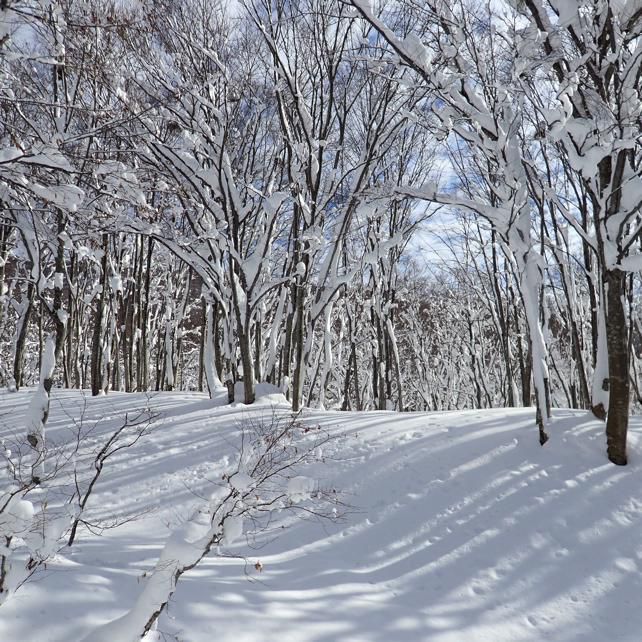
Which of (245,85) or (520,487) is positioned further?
(245,85)

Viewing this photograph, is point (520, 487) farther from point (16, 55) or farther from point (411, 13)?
point (411, 13)

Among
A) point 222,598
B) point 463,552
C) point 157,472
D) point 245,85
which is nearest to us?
point 222,598

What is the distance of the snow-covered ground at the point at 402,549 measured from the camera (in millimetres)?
3598

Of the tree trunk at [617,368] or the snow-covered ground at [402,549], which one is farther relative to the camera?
the tree trunk at [617,368]

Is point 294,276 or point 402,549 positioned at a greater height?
point 294,276

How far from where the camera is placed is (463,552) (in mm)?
4828

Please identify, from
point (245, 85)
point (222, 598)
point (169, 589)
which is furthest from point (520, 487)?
point (245, 85)

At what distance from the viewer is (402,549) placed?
4.99 metres

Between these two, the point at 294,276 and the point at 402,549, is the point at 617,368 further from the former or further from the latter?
the point at 294,276

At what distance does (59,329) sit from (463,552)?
6447 mm

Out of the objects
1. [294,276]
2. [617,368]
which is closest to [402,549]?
[617,368]

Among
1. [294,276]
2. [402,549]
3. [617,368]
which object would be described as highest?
[294,276]

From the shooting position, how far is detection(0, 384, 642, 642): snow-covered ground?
3.60 meters

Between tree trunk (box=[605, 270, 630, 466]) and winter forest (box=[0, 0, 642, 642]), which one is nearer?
winter forest (box=[0, 0, 642, 642])
